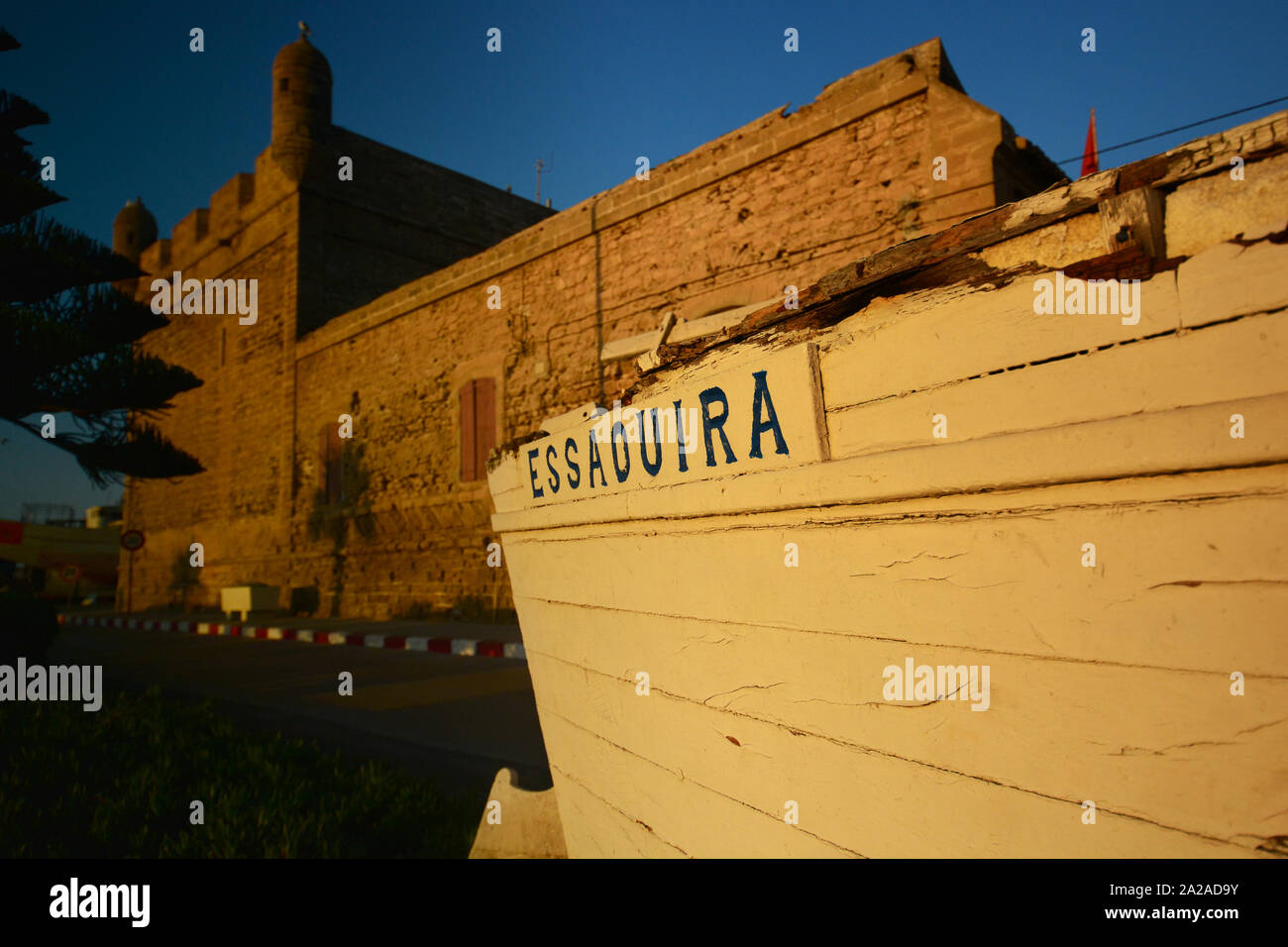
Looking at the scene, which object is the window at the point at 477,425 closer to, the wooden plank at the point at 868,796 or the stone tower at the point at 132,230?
the wooden plank at the point at 868,796

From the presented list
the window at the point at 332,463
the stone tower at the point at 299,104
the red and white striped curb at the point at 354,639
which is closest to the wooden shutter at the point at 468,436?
the red and white striped curb at the point at 354,639

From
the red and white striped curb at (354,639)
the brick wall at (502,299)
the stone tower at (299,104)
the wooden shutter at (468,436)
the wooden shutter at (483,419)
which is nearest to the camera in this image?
the brick wall at (502,299)

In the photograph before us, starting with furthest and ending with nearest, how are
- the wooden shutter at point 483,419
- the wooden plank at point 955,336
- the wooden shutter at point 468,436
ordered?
1. the wooden shutter at point 468,436
2. the wooden shutter at point 483,419
3. the wooden plank at point 955,336

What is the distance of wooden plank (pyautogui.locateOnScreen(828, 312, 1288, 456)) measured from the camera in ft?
3.00

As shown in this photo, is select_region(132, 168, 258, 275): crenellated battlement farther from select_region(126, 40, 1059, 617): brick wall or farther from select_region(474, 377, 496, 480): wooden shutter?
select_region(474, 377, 496, 480): wooden shutter

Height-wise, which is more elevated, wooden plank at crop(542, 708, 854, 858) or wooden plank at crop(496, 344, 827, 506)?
wooden plank at crop(496, 344, 827, 506)

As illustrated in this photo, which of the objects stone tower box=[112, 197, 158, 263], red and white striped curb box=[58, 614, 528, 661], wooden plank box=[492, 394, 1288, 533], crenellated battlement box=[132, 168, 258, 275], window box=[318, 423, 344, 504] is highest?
stone tower box=[112, 197, 158, 263]

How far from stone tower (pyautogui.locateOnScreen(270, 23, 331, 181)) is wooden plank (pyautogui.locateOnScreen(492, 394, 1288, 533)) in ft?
54.6

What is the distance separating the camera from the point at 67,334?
743 centimetres

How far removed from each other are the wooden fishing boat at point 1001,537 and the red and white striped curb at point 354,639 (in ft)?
13.7

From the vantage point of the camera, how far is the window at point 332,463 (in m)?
14.0

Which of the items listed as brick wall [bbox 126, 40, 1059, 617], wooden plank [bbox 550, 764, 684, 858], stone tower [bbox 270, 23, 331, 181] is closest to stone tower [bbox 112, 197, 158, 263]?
brick wall [bbox 126, 40, 1059, 617]

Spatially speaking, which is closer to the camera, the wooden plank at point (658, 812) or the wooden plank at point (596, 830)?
the wooden plank at point (658, 812)

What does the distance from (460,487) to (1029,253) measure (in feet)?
35.0
